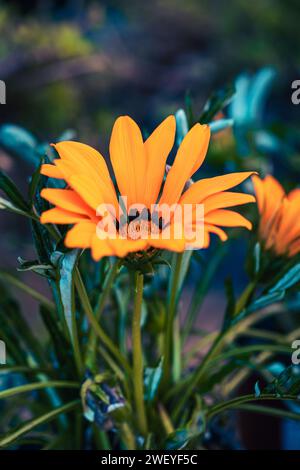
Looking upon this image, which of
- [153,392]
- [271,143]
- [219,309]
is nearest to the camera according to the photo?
[153,392]

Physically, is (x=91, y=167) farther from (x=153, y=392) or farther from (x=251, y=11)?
(x=251, y=11)

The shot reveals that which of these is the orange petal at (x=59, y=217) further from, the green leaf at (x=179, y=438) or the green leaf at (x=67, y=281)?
the green leaf at (x=179, y=438)

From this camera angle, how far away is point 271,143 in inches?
25.5

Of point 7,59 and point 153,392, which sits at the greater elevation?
point 7,59

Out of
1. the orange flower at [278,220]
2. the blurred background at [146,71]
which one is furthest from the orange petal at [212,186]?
the blurred background at [146,71]

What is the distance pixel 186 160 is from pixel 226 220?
0.05 m

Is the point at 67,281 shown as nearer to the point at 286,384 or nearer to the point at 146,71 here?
the point at 286,384

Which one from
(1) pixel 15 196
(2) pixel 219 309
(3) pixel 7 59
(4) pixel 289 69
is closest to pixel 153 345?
(1) pixel 15 196

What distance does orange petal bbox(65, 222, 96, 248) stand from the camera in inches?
9.9

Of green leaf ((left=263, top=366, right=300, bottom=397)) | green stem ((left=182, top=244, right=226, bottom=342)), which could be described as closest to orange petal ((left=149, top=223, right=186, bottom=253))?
green leaf ((left=263, top=366, right=300, bottom=397))

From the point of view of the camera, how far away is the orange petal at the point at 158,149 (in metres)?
0.32

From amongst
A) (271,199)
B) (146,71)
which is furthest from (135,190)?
(146,71)

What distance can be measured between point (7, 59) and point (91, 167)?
2.08ft

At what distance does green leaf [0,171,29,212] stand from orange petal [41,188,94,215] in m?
0.05
